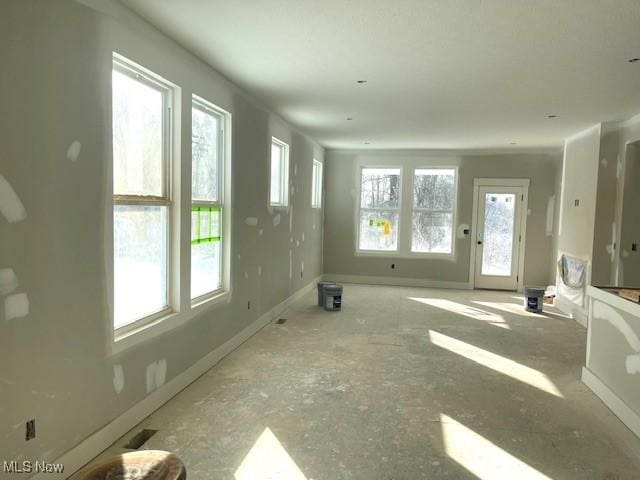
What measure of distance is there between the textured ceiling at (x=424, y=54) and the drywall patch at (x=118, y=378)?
2.15 m

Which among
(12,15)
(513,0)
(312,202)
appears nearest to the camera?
(12,15)

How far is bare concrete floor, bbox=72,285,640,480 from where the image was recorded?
7.94 feet

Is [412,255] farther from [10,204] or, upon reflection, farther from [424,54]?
[10,204]

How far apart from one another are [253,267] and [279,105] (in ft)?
6.09

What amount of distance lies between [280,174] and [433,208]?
11.4ft

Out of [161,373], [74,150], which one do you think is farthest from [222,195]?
[74,150]

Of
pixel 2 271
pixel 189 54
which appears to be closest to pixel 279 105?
pixel 189 54

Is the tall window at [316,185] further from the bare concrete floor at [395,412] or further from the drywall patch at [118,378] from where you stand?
the drywall patch at [118,378]

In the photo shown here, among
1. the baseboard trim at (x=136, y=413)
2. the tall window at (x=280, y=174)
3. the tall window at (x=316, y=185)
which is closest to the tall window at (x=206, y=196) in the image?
the baseboard trim at (x=136, y=413)

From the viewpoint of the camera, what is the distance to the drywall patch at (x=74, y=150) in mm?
2141

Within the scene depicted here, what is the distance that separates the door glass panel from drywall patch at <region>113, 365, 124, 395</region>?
6.85 meters

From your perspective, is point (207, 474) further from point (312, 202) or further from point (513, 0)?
point (312, 202)

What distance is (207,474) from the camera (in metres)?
2.27

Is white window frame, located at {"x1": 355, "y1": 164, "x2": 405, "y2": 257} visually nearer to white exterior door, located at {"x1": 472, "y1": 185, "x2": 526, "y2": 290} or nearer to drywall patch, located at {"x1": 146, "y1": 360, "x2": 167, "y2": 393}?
white exterior door, located at {"x1": 472, "y1": 185, "x2": 526, "y2": 290}
